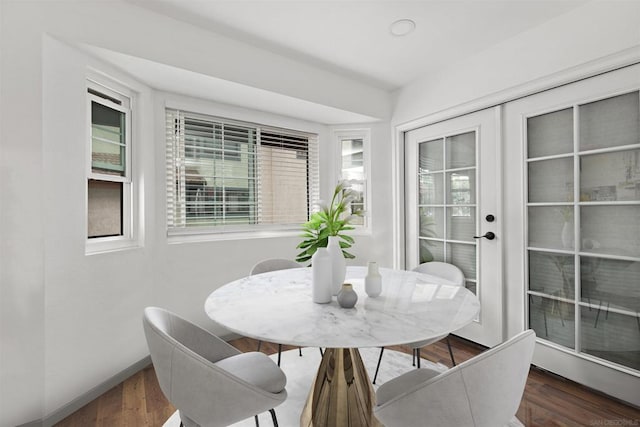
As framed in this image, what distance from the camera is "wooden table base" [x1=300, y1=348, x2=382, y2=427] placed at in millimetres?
1466

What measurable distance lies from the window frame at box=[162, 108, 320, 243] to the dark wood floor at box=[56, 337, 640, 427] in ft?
3.82

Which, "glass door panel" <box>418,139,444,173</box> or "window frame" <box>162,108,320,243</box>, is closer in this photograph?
"window frame" <box>162,108,320,243</box>

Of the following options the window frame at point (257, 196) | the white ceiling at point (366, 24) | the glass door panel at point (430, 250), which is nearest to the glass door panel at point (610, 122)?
the white ceiling at point (366, 24)

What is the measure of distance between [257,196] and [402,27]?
197 centimetres

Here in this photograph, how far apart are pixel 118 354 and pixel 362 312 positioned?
1.91m

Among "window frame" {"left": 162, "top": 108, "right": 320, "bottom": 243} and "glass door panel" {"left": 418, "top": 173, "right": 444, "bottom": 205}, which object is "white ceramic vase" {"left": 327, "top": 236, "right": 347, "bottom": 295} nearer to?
"window frame" {"left": 162, "top": 108, "right": 320, "bottom": 243}

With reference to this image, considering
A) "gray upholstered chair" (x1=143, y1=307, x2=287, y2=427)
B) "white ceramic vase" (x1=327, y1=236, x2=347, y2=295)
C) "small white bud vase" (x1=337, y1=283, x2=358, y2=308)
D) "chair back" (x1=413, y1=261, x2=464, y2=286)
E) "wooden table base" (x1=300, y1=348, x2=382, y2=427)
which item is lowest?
"wooden table base" (x1=300, y1=348, x2=382, y2=427)

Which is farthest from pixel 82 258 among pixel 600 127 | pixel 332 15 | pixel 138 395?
pixel 600 127

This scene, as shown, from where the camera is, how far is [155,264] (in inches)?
98.5

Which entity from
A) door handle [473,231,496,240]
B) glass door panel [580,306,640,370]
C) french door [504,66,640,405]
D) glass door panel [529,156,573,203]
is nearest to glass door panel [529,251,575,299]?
french door [504,66,640,405]

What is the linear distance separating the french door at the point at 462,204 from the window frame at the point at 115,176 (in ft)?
8.66

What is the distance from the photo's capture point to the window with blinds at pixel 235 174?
107 inches

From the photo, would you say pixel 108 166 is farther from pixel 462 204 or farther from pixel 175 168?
pixel 462 204

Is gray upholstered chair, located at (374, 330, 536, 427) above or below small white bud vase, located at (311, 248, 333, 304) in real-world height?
below
